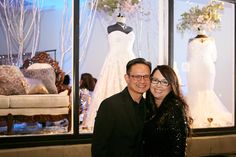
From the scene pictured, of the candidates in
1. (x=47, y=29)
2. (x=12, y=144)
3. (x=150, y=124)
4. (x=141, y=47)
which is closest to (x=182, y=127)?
(x=150, y=124)

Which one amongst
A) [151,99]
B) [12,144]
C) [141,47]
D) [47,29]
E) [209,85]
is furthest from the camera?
[209,85]

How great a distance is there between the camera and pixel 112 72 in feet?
17.3

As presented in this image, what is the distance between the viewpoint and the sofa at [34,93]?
174 inches

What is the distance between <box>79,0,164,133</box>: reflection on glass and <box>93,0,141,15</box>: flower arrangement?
1 cm

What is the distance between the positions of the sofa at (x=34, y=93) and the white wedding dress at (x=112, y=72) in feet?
1.33

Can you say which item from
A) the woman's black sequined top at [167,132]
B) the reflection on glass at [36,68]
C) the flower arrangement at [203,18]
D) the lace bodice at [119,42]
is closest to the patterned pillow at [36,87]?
the reflection on glass at [36,68]

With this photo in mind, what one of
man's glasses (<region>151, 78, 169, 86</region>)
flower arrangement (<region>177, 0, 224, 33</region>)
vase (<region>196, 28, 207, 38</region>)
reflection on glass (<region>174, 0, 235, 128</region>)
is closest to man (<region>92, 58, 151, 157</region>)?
man's glasses (<region>151, 78, 169, 86</region>)

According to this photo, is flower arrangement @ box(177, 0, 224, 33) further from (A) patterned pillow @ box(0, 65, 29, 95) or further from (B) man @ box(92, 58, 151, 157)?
(B) man @ box(92, 58, 151, 157)

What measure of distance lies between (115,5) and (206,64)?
199 centimetres

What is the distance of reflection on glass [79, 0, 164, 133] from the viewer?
5.14m

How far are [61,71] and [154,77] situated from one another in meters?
2.43

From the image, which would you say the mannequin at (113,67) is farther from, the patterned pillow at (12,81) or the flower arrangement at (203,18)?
the flower arrangement at (203,18)

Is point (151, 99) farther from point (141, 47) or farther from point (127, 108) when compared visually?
point (141, 47)

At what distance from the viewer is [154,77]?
8.72 ft
